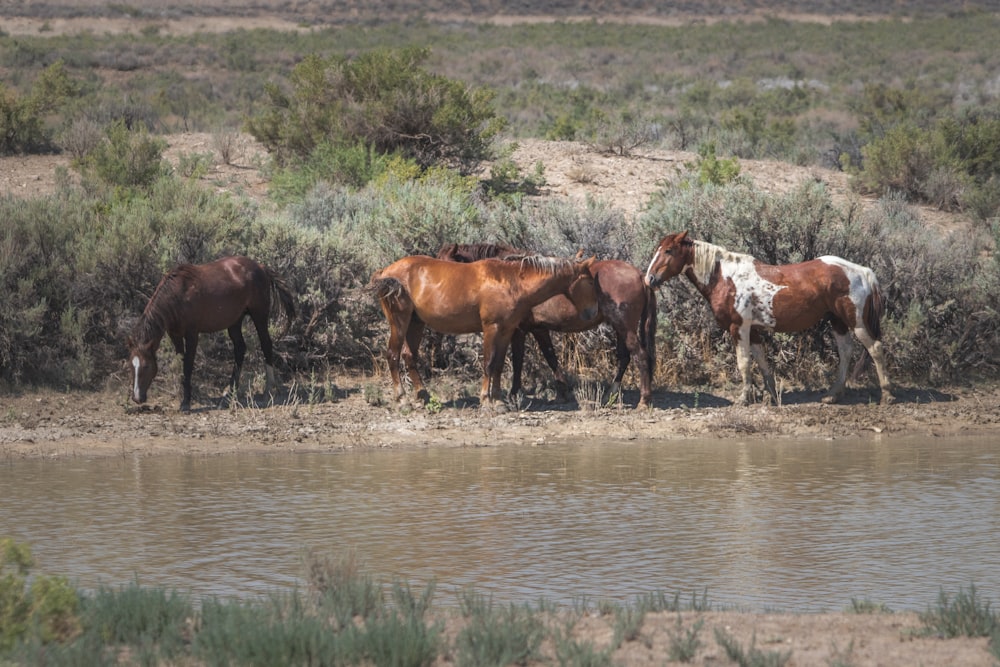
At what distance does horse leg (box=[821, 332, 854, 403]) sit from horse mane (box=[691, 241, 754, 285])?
1297 millimetres

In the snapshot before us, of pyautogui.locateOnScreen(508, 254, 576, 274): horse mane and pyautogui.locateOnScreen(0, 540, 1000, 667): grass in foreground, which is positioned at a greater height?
pyautogui.locateOnScreen(508, 254, 576, 274): horse mane

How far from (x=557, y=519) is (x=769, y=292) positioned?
5160 mm

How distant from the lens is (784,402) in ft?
46.1

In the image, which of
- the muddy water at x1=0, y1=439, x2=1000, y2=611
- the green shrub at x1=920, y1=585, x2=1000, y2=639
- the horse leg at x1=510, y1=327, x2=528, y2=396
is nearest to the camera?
the green shrub at x1=920, y1=585, x2=1000, y2=639

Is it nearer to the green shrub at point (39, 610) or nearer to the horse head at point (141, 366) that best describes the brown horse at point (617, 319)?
the horse head at point (141, 366)

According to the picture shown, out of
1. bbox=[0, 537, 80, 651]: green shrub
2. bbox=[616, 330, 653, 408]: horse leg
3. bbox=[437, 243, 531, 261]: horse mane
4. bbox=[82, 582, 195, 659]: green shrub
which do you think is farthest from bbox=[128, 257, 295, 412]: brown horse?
bbox=[0, 537, 80, 651]: green shrub

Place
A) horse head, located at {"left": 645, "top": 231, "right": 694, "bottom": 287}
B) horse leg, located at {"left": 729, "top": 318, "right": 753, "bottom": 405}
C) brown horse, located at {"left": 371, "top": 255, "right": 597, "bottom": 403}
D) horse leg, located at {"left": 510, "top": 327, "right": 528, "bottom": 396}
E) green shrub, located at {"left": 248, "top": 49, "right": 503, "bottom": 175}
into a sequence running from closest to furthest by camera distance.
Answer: brown horse, located at {"left": 371, "top": 255, "right": 597, "bottom": 403}, horse head, located at {"left": 645, "top": 231, "right": 694, "bottom": 287}, horse leg, located at {"left": 729, "top": 318, "right": 753, "bottom": 405}, horse leg, located at {"left": 510, "top": 327, "right": 528, "bottom": 396}, green shrub, located at {"left": 248, "top": 49, "right": 503, "bottom": 175}

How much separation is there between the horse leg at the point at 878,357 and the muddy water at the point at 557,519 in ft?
4.29

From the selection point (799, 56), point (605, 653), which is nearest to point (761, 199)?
point (605, 653)

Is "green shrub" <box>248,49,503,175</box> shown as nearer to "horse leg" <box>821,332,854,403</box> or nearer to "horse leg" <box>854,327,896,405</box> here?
"horse leg" <box>821,332,854,403</box>

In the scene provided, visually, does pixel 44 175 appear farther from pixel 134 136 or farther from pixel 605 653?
pixel 605 653

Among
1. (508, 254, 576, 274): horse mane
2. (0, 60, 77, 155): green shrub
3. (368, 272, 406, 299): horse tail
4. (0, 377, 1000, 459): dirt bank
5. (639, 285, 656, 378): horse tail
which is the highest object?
(0, 60, 77, 155): green shrub

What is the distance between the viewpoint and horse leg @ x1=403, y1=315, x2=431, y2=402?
13.7 m

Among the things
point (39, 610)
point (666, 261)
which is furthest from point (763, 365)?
point (39, 610)
